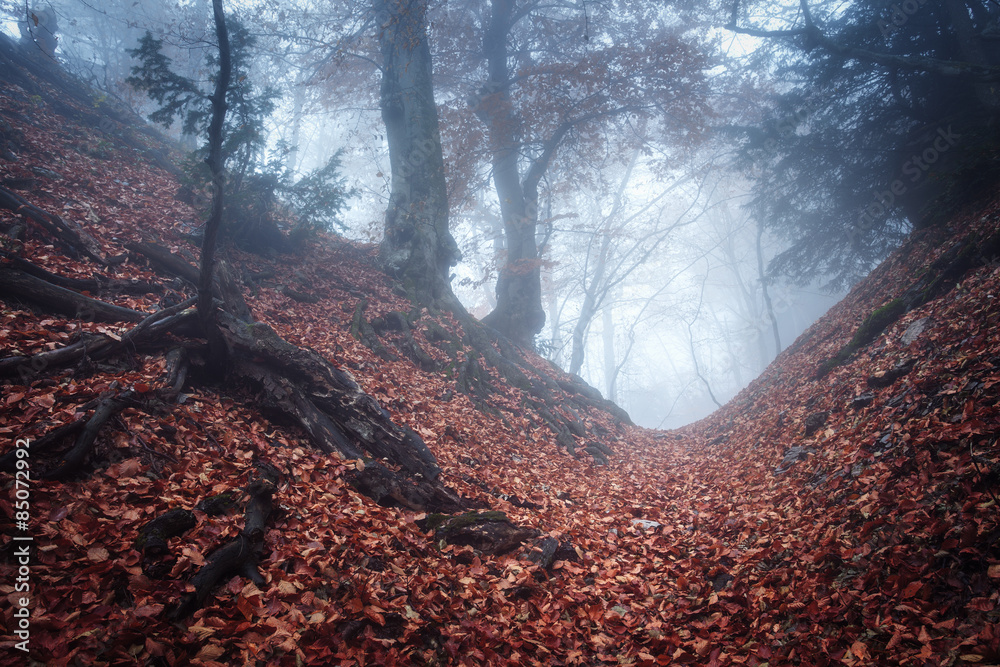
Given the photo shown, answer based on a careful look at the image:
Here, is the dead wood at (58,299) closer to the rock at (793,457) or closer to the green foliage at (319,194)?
the green foliage at (319,194)

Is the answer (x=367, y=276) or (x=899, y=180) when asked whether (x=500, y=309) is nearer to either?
(x=367, y=276)

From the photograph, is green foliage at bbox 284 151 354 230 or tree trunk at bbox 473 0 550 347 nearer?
green foliage at bbox 284 151 354 230

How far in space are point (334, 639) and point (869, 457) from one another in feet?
17.9

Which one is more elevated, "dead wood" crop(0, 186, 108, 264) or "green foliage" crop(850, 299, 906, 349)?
"dead wood" crop(0, 186, 108, 264)

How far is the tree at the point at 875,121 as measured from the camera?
950cm

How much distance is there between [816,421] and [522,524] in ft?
16.5

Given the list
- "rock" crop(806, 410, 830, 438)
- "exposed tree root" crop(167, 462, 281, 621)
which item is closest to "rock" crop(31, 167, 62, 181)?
"exposed tree root" crop(167, 462, 281, 621)

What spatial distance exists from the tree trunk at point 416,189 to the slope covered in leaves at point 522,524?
4677 millimetres

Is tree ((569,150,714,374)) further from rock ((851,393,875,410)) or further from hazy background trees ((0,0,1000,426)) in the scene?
rock ((851,393,875,410))

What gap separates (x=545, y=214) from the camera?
1981 cm

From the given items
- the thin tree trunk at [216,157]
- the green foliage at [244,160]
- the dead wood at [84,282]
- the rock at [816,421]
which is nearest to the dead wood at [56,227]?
the dead wood at [84,282]

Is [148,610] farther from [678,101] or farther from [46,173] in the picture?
[678,101]

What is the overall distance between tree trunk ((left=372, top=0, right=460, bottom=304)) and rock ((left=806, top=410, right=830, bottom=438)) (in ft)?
27.7

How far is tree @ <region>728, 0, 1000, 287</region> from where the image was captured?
9.50m
